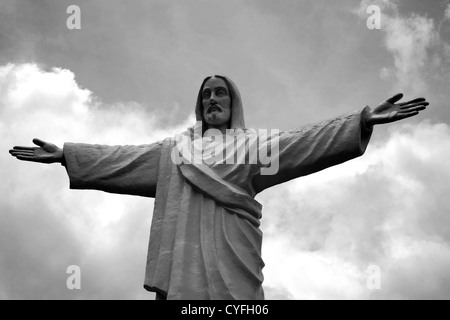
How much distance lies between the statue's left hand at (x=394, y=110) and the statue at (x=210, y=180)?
0.05ft

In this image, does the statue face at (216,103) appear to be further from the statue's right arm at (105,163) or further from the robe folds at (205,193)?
the statue's right arm at (105,163)

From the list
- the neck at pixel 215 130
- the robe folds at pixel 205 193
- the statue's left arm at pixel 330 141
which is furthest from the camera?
the neck at pixel 215 130

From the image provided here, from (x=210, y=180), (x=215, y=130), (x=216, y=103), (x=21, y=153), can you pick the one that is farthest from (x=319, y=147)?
(x=21, y=153)

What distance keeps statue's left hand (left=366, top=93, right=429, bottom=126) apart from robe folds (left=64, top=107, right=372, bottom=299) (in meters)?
0.16

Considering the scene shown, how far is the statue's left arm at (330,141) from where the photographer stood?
9.95 metres

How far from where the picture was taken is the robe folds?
9344 mm

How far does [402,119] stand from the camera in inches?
388

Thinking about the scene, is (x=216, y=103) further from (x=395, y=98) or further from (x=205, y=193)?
(x=395, y=98)

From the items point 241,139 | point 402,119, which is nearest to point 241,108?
point 241,139

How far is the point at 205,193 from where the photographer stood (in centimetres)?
995

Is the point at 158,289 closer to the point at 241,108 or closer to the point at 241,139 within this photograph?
the point at 241,139

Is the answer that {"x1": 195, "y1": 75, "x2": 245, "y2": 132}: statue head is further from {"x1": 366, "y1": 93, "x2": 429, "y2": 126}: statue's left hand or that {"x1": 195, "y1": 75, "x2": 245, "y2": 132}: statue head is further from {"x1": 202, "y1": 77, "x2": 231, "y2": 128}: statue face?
{"x1": 366, "y1": 93, "x2": 429, "y2": 126}: statue's left hand

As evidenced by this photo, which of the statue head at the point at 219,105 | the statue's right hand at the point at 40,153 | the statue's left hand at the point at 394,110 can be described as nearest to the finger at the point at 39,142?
the statue's right hand at the point at 40,153

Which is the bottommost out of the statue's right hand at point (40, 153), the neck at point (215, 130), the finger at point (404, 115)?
the finger at point (404, 115)
